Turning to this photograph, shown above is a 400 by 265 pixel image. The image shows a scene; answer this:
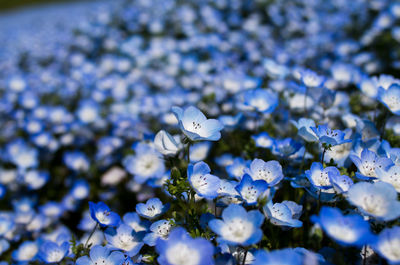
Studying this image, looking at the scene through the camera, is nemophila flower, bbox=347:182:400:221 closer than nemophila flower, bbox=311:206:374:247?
No

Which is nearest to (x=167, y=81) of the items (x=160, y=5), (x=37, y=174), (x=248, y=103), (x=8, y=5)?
(x=37, y=174)

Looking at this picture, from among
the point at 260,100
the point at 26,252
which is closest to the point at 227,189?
the point at 260,100

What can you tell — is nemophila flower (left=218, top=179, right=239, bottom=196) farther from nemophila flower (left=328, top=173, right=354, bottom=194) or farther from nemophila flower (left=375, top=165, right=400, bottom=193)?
nemophila flower (left=375, top=165, right=400, bottom=193)

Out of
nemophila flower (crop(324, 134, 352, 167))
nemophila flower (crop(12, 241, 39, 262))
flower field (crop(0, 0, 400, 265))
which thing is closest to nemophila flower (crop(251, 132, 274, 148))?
flower field (crop(0, 0, 400, 265))

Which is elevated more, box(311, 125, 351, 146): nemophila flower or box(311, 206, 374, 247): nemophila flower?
box(311, 125, 351, 146): nemophila flower

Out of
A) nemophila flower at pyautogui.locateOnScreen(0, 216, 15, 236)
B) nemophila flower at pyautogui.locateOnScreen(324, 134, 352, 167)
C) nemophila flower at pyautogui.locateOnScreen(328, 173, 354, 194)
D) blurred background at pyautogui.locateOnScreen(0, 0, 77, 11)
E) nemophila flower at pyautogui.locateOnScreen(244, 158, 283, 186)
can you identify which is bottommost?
blurred background at pyautogui.locateOnScreen(0, 0, 77, 11)

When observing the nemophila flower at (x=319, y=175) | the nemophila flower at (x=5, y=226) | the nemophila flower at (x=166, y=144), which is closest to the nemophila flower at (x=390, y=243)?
the nemophila flower at (x=319, y=175)

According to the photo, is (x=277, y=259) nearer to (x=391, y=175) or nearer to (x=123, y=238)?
(x=391, y=175)

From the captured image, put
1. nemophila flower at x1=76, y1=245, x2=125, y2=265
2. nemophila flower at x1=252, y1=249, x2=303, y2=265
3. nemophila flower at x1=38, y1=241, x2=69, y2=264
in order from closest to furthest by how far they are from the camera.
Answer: nemophila flower at x1=252, y1=249, x2=303, y2=265 → nemophila flower at x1=76, y1=245, x2=125, y2=265 → nemophila flower at x1=38, y1=241, x2=69, y2=264
